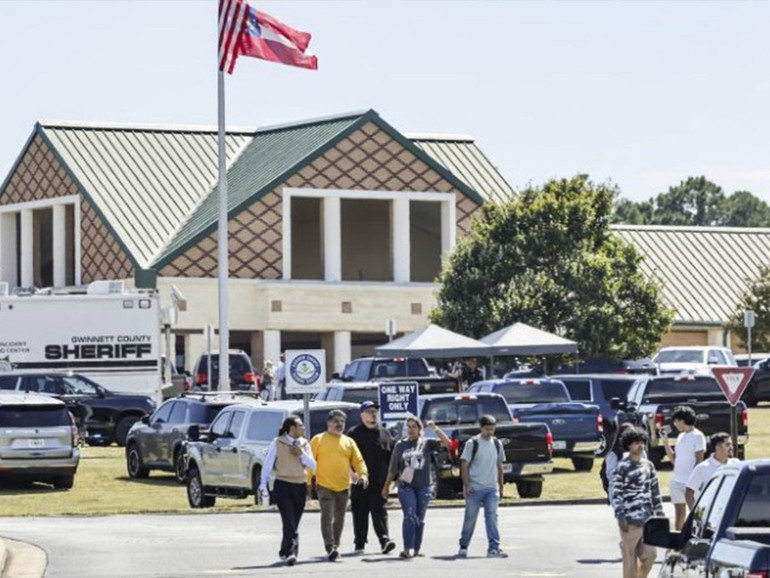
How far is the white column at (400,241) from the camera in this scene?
7862cm

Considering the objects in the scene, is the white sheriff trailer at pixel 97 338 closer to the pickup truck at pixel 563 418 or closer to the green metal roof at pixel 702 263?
the pickup truck at pixel 563 418

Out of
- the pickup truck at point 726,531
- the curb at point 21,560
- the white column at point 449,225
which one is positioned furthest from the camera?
the white column at point 449,225

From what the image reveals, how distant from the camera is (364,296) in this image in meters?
78.1

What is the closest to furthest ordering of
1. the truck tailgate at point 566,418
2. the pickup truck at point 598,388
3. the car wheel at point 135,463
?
the truck tailgate at point 566,418 → the car wheel at point 135,463 → the pickup truck at point 598,388

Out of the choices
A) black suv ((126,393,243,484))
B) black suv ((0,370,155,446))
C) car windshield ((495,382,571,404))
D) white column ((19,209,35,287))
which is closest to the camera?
black suv ((126,393,243,484))

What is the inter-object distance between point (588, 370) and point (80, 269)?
25.7 m

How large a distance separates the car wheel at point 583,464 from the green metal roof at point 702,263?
41.3 metres

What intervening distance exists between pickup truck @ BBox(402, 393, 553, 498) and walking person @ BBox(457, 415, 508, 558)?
7.94 meters

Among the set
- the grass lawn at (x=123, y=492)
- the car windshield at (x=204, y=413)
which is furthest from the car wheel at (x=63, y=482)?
the car windshield at (x=204, y=413)

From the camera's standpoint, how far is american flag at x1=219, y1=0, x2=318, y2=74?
4484 centimetres

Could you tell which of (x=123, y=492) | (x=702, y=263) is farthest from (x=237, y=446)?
(x=702, y=263)

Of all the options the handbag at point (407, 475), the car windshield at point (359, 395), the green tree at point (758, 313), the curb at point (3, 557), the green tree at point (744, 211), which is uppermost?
the green tree at point (744, 211)

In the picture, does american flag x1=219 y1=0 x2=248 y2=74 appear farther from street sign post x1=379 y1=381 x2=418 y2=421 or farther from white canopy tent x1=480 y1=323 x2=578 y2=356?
street sign post x1=379 y1=381 x2=418 y2=421

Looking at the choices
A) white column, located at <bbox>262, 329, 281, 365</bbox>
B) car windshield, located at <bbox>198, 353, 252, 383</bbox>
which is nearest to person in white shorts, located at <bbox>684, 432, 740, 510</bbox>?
car windshield, located at <bbox>198, 353, 252, 383</bbox>
